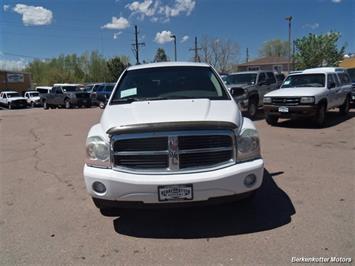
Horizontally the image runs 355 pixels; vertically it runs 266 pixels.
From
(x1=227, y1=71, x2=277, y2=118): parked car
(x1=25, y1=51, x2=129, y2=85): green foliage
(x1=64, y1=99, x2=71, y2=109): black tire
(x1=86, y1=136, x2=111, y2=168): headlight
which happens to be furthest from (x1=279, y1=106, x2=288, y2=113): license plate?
(x1=25, y1=51, x2=129, y2=85): green foliage

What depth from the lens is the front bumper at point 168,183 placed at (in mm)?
3809

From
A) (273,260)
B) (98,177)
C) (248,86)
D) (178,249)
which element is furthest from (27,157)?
(248,86)

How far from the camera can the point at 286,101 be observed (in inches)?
480

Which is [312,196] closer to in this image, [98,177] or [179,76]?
[179,76]

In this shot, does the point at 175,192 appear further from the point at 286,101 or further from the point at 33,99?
the point at 33,99

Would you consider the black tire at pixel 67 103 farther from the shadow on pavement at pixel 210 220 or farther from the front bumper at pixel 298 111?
the shadow on pavement at pixel 210 220

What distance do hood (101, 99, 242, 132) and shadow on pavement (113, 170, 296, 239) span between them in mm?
1152

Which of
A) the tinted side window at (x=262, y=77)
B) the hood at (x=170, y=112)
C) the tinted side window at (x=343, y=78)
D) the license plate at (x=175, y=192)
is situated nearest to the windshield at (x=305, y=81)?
the tinted side window at (x=343, y=78)

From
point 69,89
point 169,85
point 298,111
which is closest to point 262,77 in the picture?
point 298,111

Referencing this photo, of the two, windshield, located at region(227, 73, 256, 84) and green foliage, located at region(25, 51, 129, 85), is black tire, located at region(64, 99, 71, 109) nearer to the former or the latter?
windshield, located at region(227, 73, 256, 84)

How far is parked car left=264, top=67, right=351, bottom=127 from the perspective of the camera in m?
11.9

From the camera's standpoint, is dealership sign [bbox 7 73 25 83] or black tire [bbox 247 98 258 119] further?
dealership sign [bbox 7 73 25 83]

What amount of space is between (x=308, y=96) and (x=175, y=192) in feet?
29.8

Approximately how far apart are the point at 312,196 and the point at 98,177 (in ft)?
9.76
